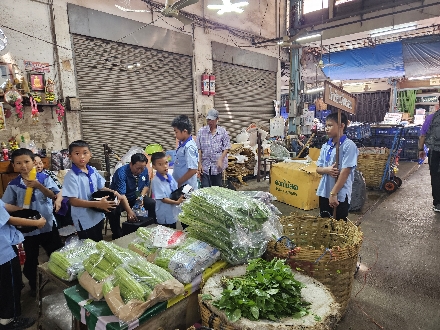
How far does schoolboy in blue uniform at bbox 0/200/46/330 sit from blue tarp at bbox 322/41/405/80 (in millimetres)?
13199

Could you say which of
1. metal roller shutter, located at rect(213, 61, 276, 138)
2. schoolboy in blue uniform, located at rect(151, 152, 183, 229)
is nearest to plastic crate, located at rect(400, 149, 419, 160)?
metal roller shutter, located at rect(213, 61, 276, 138)

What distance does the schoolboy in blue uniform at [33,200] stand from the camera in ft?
11.4

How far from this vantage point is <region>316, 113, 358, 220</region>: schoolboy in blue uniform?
356cm

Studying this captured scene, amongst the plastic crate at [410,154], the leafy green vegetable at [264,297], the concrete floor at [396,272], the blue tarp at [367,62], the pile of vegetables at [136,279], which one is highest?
the blue tarp at [367,62]

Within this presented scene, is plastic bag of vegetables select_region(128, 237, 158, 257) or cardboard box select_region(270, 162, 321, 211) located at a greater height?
plastic bag of vegetables select_region(128, 237, 158, 257)

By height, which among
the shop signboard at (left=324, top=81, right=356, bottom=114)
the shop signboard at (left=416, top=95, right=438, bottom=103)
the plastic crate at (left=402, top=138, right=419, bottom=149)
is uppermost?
the shop signboard at (left=416, top=95, right=438, bottom=103)

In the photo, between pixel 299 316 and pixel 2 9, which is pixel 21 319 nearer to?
pixel 299 316

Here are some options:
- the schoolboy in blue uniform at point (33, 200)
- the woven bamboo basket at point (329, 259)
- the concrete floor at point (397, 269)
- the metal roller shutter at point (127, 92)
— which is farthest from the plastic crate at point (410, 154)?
the schoolboy in blue uniform at point (33, 200)

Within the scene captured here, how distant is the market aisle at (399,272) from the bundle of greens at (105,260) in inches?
89.7

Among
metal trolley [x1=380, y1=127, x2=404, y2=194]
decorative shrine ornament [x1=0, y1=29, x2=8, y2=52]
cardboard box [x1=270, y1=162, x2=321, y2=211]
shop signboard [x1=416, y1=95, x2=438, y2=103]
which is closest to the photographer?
decorative shrine ornament [x1=0, y1=29, x2=8, y2=52]

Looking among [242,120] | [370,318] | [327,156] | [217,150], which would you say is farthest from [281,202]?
A: [242,120]

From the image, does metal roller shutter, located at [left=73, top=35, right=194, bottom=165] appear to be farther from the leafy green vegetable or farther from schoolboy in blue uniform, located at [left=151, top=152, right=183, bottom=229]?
the leafy green vegetable

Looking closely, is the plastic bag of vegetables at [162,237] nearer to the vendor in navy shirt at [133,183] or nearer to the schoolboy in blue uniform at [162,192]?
the schoolboy in blue uniform at [162,192]

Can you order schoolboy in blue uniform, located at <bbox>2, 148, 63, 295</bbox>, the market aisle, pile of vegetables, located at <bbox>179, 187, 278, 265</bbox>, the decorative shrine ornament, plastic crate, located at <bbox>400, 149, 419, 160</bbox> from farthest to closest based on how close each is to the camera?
plastic crate, located at <bbox>400, 149, 419, 160</bbox> < the decorative shrine ornament < schoolboy in blue uniform, located at <bbox>2, 148, 63, 295</bbox> < the market aisle < pile of vegetables, located at <bbox>179, 187, 278, 265</bbox>
